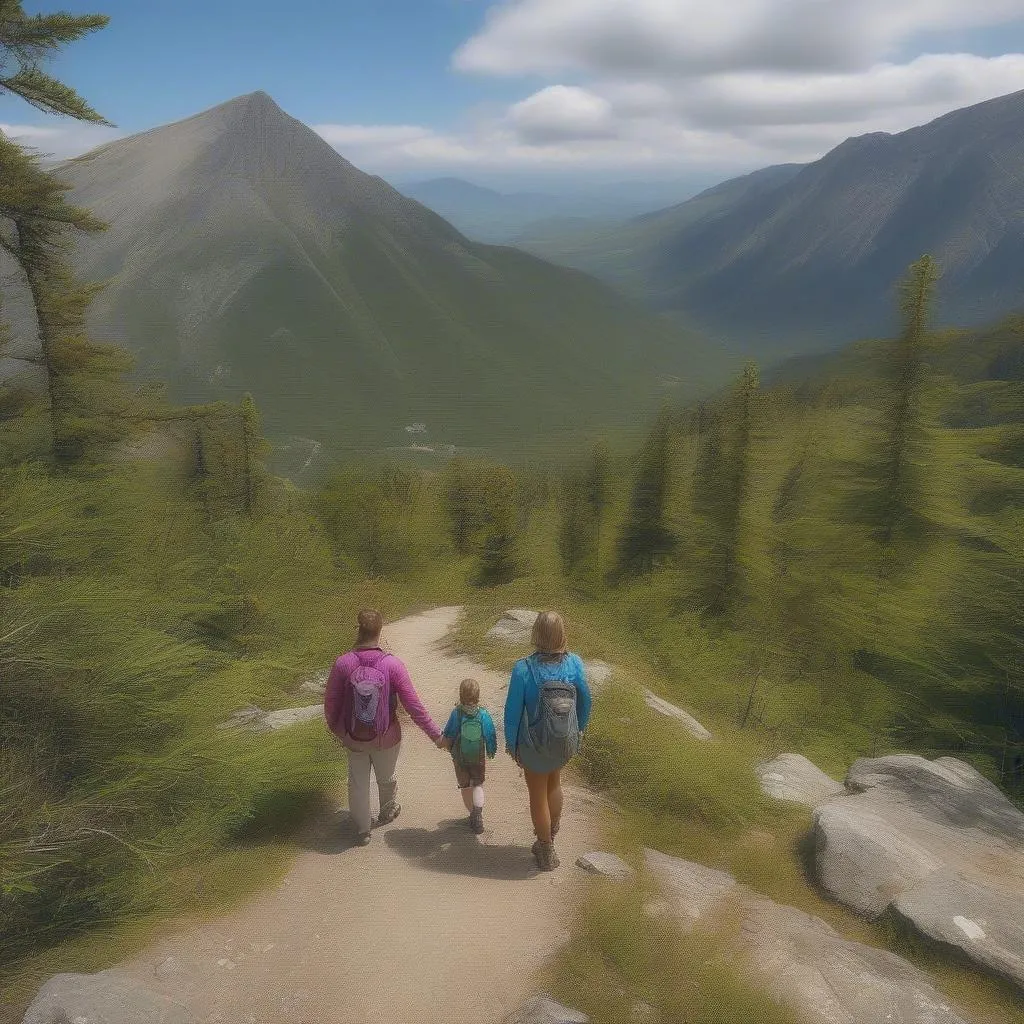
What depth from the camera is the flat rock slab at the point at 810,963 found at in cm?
486

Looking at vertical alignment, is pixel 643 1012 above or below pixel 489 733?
below

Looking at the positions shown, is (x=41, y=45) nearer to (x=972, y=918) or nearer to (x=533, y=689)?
(x=533, y=689)

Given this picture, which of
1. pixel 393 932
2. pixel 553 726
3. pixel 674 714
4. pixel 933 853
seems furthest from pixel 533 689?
pixel 674 714

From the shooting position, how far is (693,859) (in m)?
6.95

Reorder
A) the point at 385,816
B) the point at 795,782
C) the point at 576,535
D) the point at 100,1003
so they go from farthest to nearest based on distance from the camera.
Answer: the point at 576,535 → the point at 795,782 → the point at 385,816 → the point at 100,1003

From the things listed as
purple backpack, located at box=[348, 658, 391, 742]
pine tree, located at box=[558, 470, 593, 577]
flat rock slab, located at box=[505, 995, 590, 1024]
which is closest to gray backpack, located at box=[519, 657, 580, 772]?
purple backpack, located at box=[348, 658, 391, 742]

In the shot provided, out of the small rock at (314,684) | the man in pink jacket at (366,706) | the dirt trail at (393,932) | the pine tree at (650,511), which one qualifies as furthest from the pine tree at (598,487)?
the man in pink jacket at (366,706)

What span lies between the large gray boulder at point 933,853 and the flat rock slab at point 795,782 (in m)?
0.41

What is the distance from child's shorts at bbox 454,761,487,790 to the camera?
22.4ft

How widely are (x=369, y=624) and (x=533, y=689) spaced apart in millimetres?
1552

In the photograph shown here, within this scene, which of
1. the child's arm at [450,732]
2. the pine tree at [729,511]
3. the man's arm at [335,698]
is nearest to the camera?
the man's arm at [335,698]

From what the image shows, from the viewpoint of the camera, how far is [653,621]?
1936 cm

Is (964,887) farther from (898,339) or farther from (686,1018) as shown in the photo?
(898,339)

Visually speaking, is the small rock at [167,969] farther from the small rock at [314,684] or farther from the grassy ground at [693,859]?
the small rock at [314,684]
